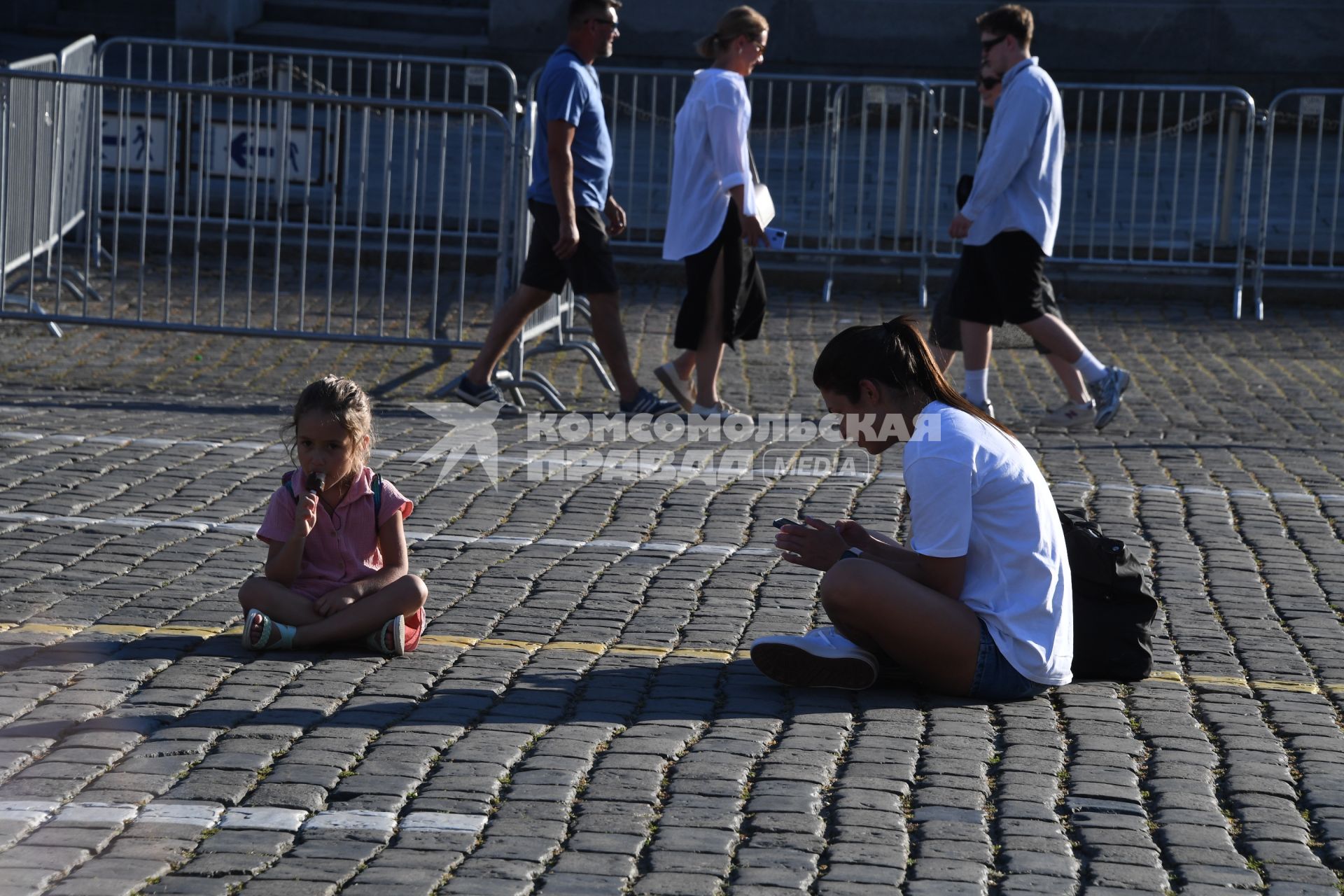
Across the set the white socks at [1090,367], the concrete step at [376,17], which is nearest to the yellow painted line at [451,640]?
A: the white socks at [1090,367]

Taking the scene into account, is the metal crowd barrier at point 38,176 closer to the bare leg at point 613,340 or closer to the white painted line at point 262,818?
the bare leg at point 613,340

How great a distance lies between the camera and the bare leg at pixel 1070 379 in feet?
30.2

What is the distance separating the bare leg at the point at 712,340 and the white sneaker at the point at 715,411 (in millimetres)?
25

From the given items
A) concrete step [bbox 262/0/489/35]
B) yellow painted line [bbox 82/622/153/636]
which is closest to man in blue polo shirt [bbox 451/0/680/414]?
yellow painted line [bbox 82/622/153/636]

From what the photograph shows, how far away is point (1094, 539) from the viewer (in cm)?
512

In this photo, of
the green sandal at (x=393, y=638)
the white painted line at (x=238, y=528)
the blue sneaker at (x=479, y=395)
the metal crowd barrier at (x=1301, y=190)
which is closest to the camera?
the green sandal at (x=393, y=638)

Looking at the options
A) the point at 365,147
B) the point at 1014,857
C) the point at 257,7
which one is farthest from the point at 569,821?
the point at 257,7

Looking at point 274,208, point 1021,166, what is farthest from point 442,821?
point 274,208

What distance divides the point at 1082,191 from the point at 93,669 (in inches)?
469

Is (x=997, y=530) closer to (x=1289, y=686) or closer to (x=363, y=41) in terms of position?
(x=1289, y=686)

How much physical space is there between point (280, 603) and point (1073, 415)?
5167mm

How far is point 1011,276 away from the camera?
9047 mm

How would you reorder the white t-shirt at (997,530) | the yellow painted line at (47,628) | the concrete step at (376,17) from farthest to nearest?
the concrete step at (376,17), the yellow painted line at (47,628), the white t-shirt at (997,530)

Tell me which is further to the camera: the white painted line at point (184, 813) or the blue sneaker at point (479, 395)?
the blue sneaker at point (479, 395)
